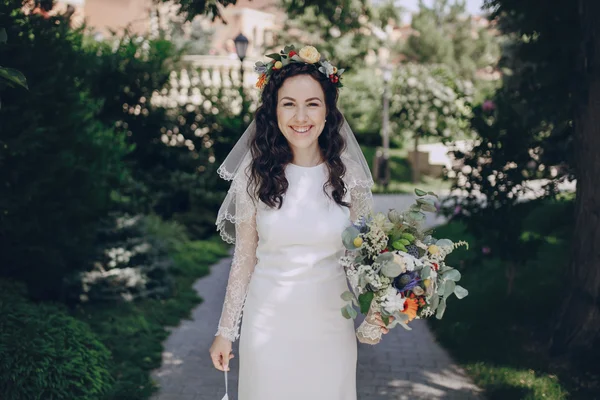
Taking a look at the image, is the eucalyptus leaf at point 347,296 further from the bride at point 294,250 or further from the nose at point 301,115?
the nose at point 301,115

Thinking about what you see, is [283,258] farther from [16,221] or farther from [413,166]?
[413,166]

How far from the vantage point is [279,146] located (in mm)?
3166

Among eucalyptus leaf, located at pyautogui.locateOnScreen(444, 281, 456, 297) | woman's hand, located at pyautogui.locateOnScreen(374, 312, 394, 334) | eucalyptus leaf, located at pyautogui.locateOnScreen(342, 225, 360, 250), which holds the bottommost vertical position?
woman's hand, located at pyautogui.locateOnScreen(374, 312, 394, 334)

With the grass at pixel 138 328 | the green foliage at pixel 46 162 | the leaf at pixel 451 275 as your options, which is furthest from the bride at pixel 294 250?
the green foliage at pixel 46 162

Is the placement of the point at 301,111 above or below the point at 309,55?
below

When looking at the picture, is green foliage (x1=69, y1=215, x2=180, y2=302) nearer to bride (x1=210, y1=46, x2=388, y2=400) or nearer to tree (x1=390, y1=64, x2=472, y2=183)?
bride (x1=210, y1=46, x2=388, y2=400)

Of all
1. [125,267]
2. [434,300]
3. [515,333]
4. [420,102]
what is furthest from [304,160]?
[420,102]

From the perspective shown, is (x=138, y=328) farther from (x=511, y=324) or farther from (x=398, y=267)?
(x=398, y=267)

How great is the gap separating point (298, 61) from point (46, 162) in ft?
12.2

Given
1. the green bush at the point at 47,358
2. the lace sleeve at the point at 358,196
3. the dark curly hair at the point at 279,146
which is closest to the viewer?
the dark curly hair at the point at 279,146

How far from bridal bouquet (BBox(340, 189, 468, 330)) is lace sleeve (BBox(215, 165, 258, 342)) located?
0.46m

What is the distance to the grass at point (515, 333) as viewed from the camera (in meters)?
5.36

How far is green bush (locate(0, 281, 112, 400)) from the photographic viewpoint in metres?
4.48

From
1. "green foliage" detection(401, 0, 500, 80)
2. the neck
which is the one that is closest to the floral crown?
the neck
